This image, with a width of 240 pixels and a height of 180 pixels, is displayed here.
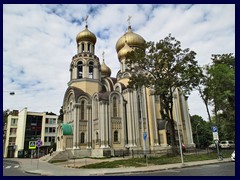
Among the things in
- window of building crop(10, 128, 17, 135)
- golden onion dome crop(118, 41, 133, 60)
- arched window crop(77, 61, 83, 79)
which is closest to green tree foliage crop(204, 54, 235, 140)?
golden onion dome crop(118, 41, 133, 60)

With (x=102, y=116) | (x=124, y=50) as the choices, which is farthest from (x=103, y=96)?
(x=124, y=50)

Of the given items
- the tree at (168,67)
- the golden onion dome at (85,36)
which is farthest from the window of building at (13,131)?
the tree at (168,67)

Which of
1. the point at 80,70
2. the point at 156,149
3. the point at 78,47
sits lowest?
the point at 156,149

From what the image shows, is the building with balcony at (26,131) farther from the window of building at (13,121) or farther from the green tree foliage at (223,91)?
the green tree foliage at (223,91)

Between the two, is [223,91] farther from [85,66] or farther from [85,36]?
[85,36]

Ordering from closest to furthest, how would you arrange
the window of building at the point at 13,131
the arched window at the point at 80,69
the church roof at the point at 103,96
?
1. the church roof at the point at 103,96
2. the arched window at the point at 80,69
3. the window of building at the point at 13,131

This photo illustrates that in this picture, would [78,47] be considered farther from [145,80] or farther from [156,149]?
[156,149]

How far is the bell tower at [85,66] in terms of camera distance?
118 ft

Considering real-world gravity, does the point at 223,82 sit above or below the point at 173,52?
below

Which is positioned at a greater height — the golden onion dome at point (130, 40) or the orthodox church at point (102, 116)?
the golden onion dome at point (130, 40)

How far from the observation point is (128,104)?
33250 mm
